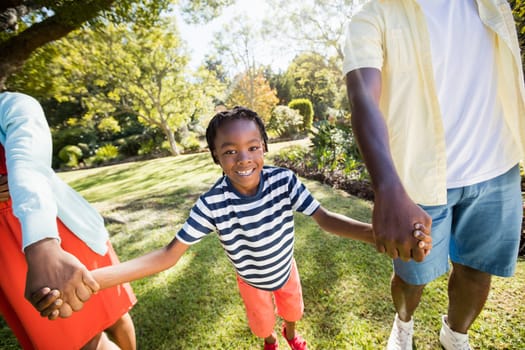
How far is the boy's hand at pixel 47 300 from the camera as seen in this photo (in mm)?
656

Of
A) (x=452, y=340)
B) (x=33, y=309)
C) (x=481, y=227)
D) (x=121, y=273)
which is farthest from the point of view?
(x=452, y=340)

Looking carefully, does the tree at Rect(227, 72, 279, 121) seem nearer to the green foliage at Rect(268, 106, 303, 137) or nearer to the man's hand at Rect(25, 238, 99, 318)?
the green foliage at Rect(268, 106, 303, 137)

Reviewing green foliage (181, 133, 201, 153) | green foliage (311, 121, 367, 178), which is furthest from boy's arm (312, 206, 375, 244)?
green foliage (181, 133, 201, 153)

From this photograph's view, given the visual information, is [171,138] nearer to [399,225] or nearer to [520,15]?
[520,15]

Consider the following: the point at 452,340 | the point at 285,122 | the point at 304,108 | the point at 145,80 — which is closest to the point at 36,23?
the point at 452,340

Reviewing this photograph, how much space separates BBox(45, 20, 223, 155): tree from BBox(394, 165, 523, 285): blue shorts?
12237 millimetres

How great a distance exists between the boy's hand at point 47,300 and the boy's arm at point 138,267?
0.18m

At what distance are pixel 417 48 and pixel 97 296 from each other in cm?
199

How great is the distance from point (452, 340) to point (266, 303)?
49.9 inches

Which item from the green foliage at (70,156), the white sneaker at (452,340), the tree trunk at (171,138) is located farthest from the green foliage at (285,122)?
the white sneaker at (452,340)

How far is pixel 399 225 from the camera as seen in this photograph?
0.67m

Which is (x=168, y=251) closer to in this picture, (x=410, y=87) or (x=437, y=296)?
(x=410, y=87)

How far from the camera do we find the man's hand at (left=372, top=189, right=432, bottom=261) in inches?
26.1

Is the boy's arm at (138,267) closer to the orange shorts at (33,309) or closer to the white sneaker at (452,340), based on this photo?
the orange shorts at (33,309)
